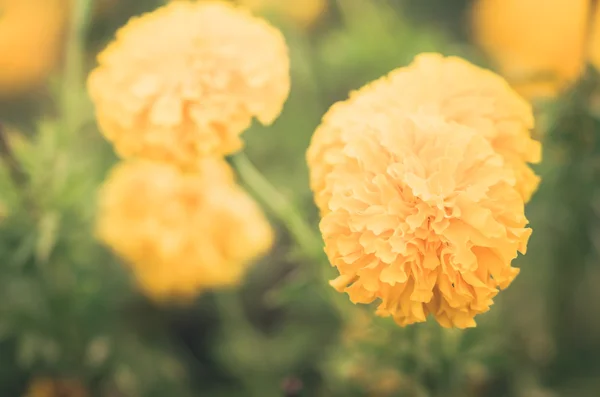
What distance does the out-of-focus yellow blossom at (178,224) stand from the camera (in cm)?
66

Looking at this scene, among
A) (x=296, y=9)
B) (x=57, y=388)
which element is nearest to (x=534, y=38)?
(x=296, y=9)

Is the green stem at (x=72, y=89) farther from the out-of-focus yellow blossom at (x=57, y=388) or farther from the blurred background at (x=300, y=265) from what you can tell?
the out-of-focus yellow blossom at (x=57, y=388)

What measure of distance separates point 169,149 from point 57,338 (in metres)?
0.31

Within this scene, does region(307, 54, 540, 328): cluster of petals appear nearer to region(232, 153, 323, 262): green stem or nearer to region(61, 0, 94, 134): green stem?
region(232, 153, 323, 262): green stem

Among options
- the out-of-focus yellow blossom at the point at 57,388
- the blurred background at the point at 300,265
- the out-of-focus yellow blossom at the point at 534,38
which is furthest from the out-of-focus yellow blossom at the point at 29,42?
the out-of-focus yellow blossom at the point at 534,38

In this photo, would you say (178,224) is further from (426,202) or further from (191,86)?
(426,202)

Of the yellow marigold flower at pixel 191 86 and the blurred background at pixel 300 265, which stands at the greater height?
the yellow marigold flower at pixel 191 86

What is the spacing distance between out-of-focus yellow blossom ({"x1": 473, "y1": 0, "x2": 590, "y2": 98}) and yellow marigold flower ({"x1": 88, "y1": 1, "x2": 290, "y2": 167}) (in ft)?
0.87

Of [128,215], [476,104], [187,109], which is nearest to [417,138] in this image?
[476,104]

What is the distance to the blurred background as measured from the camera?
22.0 inches

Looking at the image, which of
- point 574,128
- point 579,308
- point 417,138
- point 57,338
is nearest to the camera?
point 417,138

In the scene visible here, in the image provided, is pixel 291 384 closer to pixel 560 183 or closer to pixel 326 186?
pixel 326 186

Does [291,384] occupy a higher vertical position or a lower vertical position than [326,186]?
lower

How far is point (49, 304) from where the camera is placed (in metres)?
0.63
